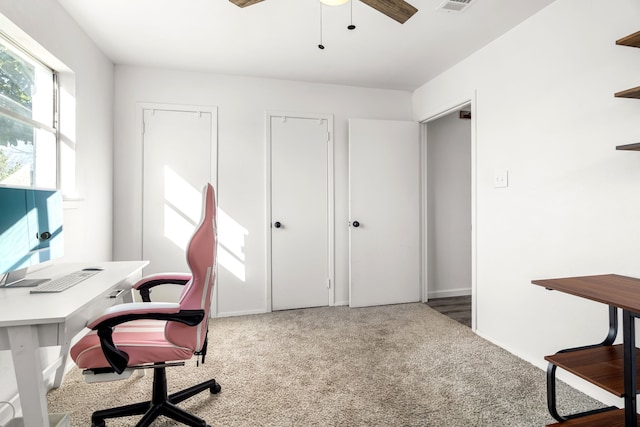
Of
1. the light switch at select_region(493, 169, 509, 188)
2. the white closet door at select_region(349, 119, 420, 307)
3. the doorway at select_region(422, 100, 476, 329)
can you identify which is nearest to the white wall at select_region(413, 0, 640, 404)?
the light switch at select_region(493, 169, 509, 188)

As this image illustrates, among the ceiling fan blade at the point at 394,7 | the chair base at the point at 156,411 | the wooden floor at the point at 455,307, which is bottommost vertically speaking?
the wooden floor at the point at 455,307

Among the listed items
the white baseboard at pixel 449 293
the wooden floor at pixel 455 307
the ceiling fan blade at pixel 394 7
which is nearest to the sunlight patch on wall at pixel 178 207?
the ceiling fan blade at pixel 394 7

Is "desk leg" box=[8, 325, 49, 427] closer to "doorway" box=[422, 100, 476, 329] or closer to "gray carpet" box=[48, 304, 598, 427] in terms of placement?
"gray carpet" box=[48, 304, 598, 427]

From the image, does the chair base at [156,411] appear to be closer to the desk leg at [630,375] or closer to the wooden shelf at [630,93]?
the desk leg at [630,375]

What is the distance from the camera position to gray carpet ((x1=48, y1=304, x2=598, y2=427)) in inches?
69.4

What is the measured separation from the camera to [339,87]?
3.71 m

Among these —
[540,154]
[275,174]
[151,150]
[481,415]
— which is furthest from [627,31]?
[151,150]

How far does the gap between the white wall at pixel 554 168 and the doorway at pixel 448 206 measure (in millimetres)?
1134

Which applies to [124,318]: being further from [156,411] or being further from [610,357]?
[610,357]

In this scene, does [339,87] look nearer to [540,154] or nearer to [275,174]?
[275,174]

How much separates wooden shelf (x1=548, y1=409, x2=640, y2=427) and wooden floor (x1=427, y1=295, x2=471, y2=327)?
1.56m

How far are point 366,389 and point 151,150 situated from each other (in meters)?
2.89

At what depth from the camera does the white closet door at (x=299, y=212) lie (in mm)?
3514

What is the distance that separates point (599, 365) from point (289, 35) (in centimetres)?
282
